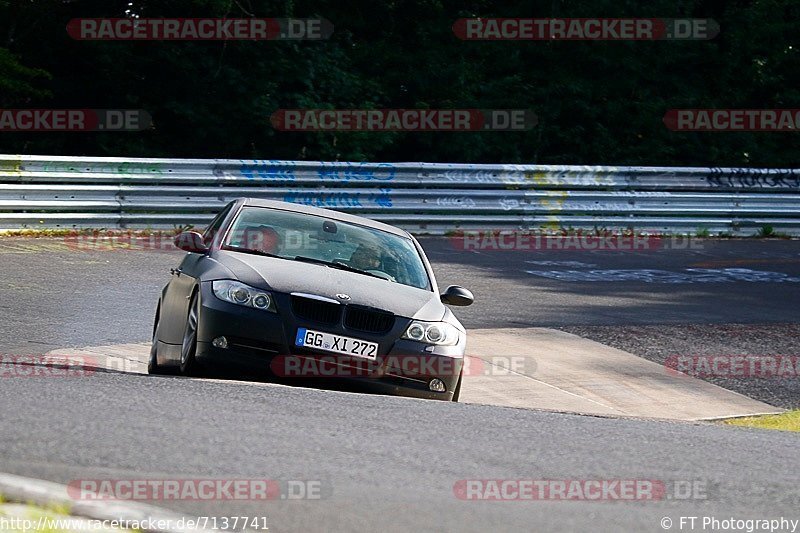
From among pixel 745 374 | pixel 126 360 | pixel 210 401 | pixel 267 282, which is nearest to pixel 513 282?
pixel 745 374

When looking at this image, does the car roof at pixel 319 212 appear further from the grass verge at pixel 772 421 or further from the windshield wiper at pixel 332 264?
the grass verge at pixel 772 421

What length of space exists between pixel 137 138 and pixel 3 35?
3401 millimetres

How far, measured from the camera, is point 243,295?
8.66 m

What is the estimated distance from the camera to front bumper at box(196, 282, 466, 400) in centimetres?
855

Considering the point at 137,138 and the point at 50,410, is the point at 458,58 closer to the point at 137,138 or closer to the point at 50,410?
the point at 137,138

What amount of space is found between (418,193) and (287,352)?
45.1 ft

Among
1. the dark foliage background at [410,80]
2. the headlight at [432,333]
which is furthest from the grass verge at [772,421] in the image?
the dark foliage background at [410,80]

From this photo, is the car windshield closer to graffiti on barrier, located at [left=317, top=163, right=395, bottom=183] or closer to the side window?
the side window

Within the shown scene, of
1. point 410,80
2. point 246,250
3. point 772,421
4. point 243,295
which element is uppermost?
point 410,80

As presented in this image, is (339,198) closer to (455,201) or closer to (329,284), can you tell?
(455,201)

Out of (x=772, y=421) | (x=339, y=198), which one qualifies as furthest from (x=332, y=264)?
(x=339, y=198)

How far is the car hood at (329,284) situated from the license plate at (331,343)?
26cm

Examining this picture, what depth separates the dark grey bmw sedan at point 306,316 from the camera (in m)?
8.59

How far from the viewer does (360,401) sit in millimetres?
7805
